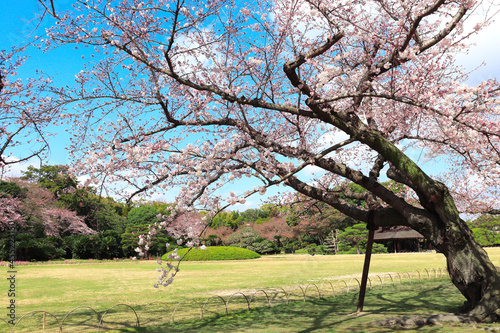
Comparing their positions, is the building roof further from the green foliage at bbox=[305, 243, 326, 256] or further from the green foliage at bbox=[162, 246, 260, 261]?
the green foliage at bbox=[162, 246, 260, 261]

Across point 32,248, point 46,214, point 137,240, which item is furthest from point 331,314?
point 46,214

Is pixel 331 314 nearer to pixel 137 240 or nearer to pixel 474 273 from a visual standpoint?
pixel 474 273

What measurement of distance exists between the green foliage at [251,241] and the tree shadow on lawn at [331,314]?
28.0m

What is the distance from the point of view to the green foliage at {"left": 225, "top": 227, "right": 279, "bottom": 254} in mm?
38312

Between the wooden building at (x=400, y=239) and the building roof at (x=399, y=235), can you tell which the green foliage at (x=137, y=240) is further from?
the wooden building at (x=400, y=239)

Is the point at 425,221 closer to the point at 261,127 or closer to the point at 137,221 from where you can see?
the point at 261,127

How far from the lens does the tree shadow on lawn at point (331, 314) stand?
21.9 feet

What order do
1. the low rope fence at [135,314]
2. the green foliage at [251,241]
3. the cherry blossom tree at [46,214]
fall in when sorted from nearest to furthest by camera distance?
the low rope fence at [135,314] → the cherry blossom tree at [46,214] → the green foliage at [251,241]

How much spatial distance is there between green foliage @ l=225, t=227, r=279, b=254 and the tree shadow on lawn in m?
28.0

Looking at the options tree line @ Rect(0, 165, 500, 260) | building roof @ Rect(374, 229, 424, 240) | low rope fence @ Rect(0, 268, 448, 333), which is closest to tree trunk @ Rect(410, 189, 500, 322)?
low rope fence @ Rect(0, 268, 448, 333)

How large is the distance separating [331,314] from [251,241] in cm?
3098

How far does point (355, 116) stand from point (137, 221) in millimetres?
36255

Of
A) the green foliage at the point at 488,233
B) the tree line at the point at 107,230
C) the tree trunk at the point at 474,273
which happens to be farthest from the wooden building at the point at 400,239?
the tree trunk at the point at 474,273

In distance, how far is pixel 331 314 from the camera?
791 cm
